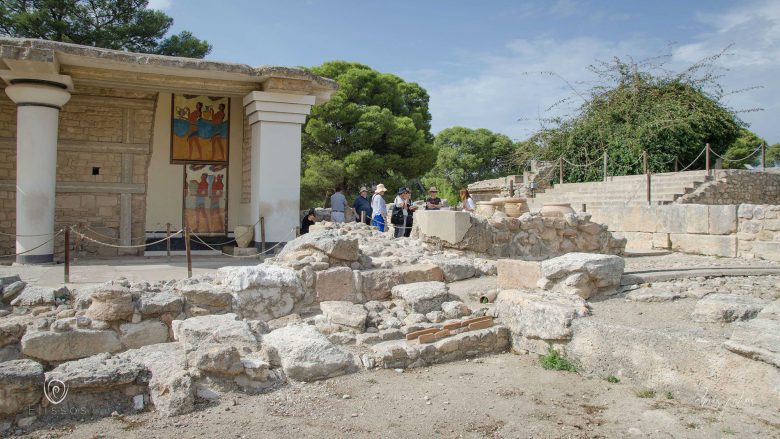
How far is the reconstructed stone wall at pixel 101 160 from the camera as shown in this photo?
1034cm

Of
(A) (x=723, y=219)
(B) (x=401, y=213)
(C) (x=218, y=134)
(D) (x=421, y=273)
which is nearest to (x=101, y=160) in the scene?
(C) (x=218, y=134)

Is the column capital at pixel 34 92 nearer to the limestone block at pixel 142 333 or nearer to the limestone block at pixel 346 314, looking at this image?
the limestone block at pixel 142 333

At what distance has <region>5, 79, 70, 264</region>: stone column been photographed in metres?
8.69

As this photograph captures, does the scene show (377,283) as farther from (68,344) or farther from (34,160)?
(34,160)

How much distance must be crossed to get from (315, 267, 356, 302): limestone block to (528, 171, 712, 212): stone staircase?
34.8 ft

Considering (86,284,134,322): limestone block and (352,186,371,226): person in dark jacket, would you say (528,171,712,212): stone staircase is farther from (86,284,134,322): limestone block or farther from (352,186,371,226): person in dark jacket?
(86,284,134,322): limestone block

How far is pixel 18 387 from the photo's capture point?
3773mm

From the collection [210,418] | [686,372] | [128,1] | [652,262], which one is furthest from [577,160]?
[210,418]

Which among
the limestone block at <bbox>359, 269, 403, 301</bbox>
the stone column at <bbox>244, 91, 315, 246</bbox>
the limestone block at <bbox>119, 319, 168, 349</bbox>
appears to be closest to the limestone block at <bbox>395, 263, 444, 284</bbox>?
the limestone block at <bbox>359, 269, 403, 301</bbox>

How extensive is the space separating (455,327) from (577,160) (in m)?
19.0

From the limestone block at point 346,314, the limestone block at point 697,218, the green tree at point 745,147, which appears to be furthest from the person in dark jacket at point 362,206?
the green tree at point 745,147

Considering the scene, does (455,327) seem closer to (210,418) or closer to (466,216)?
(210,418)

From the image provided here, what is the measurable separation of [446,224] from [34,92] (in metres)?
6.76

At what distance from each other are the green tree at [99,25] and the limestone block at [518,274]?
56.9ft
